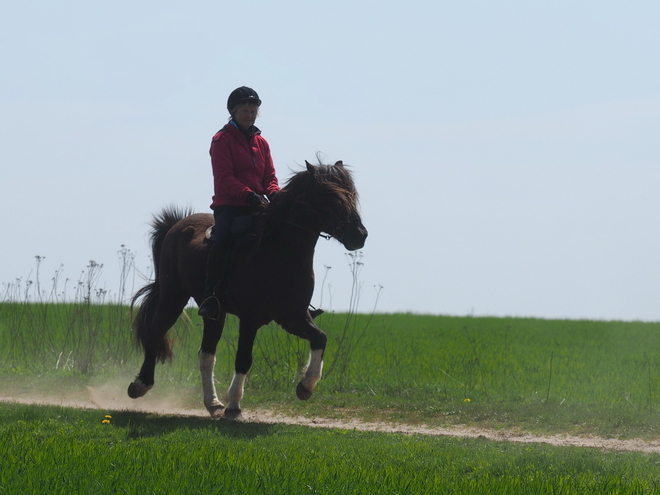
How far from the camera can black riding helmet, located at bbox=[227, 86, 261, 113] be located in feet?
24.6

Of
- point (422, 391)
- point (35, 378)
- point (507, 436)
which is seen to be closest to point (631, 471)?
point (507, 436)

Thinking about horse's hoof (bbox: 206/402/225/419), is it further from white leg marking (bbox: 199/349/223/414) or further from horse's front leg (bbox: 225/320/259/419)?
horse's front leg (bbox: 225/320/259/419)

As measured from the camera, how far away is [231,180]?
745 centimetres

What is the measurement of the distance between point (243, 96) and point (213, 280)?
1787 millimetres

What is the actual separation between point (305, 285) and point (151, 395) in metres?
4.49

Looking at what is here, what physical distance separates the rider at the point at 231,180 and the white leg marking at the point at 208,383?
102 centimetres

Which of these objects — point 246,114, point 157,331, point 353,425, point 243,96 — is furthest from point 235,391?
point 243,96

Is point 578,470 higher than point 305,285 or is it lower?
lower

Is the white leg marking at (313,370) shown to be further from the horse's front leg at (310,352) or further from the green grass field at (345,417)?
the green grass field at (345,417)

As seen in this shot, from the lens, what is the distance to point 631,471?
5.43 metres

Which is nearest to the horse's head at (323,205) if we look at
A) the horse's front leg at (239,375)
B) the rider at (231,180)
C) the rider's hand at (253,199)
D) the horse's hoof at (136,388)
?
the rider's hand at (253,199)

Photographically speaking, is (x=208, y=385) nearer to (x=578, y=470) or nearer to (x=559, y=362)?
(x=578, y=470)

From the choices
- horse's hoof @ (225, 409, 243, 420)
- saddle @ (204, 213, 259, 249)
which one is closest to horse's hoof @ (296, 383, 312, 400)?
horse's hoof @ (225, 409, 243, 420)

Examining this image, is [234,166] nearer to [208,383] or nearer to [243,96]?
[243,96]
